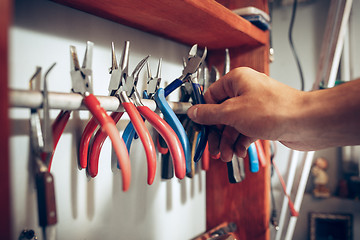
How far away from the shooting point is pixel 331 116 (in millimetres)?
426

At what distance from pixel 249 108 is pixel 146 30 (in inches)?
14.6

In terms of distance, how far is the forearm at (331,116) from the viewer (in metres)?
0.41

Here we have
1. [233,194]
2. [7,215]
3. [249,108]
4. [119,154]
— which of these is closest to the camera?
[7,215]

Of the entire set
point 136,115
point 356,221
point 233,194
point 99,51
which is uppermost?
point 99,51

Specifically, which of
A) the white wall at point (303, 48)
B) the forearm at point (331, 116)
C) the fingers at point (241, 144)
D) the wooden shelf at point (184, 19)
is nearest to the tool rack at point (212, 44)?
the wooden shelf at point (184, 19)

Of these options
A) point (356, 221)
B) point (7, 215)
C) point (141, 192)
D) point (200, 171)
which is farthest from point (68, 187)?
point (356, 221)

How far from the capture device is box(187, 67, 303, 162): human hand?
0.46m

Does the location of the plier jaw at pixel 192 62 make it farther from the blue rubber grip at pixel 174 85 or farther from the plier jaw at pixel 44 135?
the plier jaw at pixel 44 135

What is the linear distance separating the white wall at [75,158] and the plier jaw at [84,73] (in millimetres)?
97

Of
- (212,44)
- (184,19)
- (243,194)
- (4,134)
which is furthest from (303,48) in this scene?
(4,134)

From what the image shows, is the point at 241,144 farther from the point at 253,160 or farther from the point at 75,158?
the point at 75,158

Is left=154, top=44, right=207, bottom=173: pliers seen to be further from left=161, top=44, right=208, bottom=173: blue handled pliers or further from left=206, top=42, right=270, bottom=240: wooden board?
left=206, top=42, right=270, bottom=240: wooden board

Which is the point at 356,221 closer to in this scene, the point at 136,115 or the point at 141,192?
the point at 141,192

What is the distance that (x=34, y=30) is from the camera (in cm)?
50
